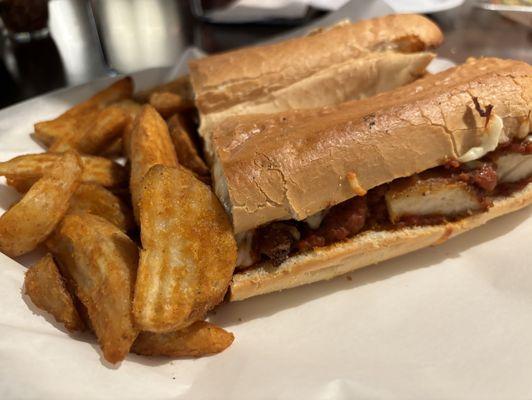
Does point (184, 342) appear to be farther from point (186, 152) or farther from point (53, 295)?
point (186, 152)

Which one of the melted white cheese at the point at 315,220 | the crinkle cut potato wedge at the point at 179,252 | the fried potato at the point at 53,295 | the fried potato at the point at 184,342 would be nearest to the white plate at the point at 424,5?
the melted white cheese at the point at 315,220

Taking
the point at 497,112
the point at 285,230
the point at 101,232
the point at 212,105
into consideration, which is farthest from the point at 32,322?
the point at 497,112

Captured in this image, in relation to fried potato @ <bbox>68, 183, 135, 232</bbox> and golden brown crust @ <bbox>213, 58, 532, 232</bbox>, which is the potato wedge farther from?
golden brown crust @ <bbox>213, 58, 532, 232</bbox>

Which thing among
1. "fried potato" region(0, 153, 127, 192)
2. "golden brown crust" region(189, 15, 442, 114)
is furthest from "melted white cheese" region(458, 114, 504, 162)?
"fried potato" region(0, 153, 127, 192)

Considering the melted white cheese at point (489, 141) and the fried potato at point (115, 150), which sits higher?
the melted white cheese at point (489, 141)

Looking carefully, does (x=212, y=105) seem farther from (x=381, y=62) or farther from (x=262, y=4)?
(x=262, y=4)

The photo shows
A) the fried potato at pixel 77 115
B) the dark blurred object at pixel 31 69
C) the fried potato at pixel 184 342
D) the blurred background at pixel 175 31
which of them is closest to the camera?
the fried potato at pixel 184 342

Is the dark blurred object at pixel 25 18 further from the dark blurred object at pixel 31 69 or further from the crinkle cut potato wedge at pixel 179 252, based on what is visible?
the crinkle cut potato wedge at pixel 179 252

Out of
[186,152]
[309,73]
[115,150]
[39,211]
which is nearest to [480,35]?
[309,73]

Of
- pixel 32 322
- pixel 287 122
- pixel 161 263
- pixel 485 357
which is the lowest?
pixel 485 357
